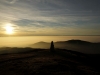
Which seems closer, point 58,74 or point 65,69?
point 58,74

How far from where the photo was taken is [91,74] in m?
20.0

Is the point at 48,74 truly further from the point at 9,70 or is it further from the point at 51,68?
the point at 9,70

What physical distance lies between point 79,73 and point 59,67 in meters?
3.65

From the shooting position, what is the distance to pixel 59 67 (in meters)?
22.1

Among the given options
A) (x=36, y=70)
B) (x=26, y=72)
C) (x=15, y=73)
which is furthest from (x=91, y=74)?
(x=15, y=73)

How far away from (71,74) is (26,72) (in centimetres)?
662

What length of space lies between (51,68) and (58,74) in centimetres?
278

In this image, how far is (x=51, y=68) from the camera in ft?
70.7

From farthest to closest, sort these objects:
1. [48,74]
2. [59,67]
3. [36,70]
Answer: [59,67] < [36,70] < [48,74]

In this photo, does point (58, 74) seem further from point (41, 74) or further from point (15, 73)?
point (15, 73)

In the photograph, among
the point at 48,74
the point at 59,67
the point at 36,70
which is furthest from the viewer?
the point at 59,67

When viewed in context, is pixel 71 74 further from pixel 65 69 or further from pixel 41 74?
pixel 41 74

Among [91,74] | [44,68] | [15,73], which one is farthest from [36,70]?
[91,74]

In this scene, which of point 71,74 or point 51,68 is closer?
point 71,74
